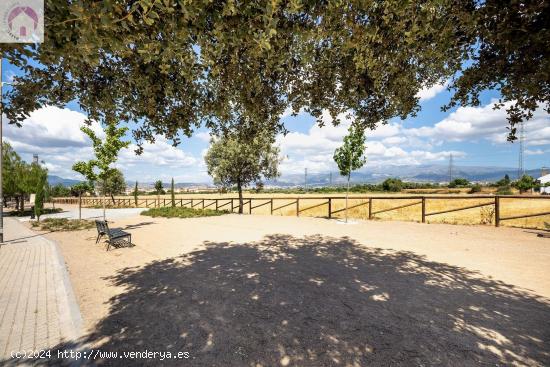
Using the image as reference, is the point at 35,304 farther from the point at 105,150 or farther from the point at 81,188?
the point at 81,188

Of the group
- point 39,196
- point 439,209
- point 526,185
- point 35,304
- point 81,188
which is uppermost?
point 526,185

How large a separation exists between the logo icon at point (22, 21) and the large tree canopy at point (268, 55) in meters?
0.11

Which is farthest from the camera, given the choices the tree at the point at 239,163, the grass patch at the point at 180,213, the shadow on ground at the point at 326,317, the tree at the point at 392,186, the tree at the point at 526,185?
the tree at the point at 392,186

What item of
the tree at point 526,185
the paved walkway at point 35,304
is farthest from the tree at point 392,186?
the paved walkway at point 35,304

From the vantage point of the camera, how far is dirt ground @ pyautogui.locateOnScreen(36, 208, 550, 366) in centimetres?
342

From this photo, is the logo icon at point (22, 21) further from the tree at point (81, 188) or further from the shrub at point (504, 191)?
the shrub at point (504, 191)

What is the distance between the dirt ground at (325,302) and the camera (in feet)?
11.2

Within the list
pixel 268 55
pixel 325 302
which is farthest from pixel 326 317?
pixel 268 55

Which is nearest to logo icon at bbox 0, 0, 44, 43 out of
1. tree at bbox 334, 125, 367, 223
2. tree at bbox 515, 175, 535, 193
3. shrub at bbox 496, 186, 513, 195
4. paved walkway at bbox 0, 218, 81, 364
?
paved walkway at bbox 0, 218, 81, 364

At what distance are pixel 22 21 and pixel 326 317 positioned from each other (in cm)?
581

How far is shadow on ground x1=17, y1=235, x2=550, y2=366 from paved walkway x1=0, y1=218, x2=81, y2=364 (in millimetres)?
629

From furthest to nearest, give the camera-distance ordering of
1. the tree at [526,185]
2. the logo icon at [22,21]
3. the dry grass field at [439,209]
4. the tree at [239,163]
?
the tree at [526,185]
the tree at [239,163]
the dry grass field at [439,209]
the logo icon at [22,21]

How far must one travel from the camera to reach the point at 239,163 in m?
23.4

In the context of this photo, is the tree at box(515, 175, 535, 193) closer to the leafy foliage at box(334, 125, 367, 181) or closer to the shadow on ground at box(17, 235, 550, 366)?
the leafy foliage at box(334, 125, 367, 181)
